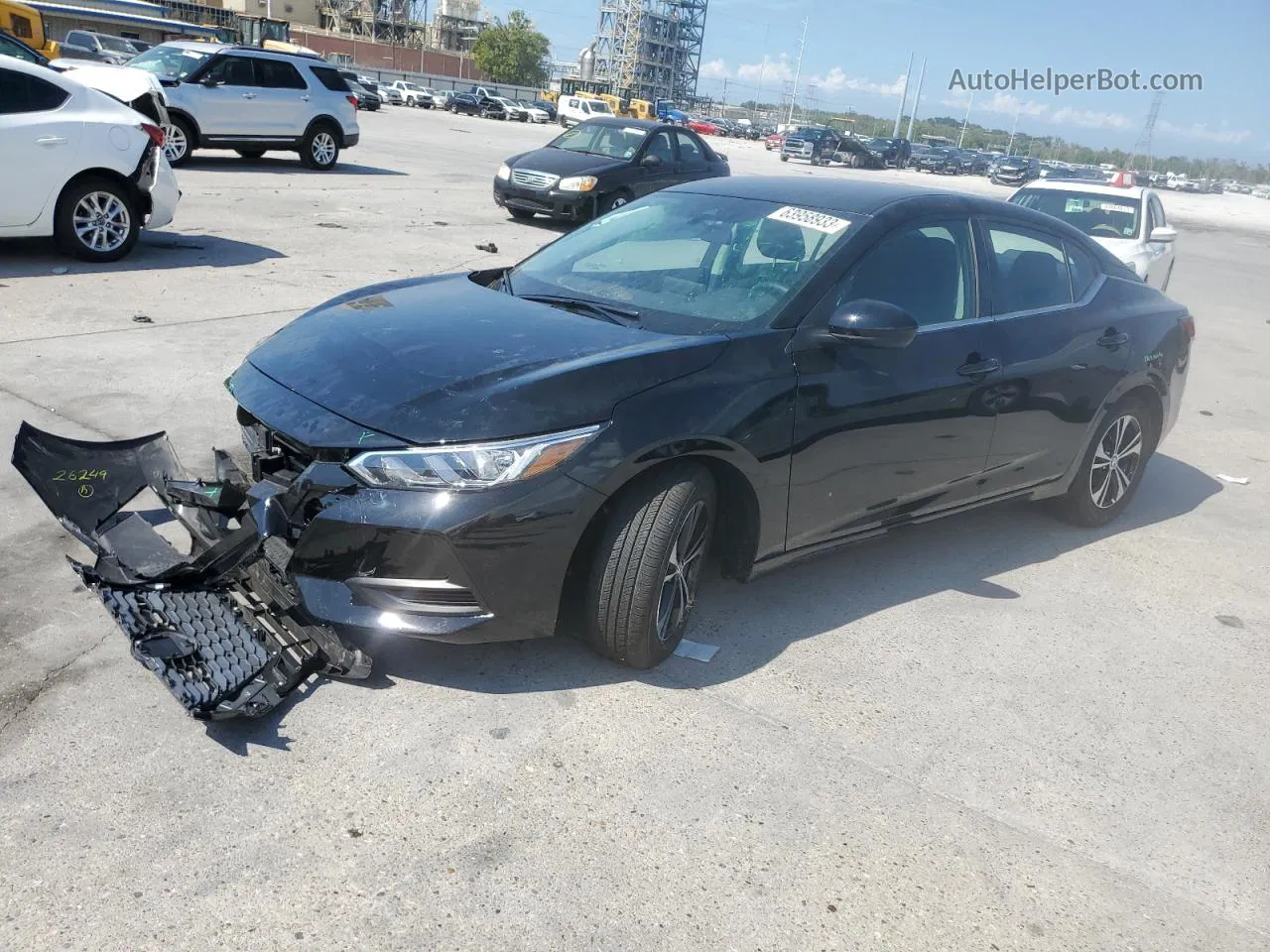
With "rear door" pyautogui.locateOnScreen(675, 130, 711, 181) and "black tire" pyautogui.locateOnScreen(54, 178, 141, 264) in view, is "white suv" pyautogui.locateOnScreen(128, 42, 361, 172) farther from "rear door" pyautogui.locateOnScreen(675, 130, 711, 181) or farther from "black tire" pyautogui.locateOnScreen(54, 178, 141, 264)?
"black tire" pyautogui.locateOnScreen(54, 178, 141, 264)

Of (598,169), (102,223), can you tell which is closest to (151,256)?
(102,223)

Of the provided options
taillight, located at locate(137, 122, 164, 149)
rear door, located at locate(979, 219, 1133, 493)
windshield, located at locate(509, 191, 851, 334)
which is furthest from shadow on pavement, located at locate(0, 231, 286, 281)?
rear door, located at locate(979, 219, 1133, 493)

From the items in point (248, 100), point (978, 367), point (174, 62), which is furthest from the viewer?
point (248, 100)

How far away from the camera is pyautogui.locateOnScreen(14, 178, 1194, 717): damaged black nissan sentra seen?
3297 millimetres

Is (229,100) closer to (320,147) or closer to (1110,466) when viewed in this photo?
(320,147)

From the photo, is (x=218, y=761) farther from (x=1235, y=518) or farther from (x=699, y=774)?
(x=1235, y=518)

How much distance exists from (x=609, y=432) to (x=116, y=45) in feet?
106

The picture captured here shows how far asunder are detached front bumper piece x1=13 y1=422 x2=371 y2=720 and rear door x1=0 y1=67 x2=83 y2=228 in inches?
226

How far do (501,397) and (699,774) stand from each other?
131 cm

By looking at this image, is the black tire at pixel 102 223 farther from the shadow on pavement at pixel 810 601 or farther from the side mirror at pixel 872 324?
the side mirror at pixel 872 324

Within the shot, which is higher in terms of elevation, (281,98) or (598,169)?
(281,98)

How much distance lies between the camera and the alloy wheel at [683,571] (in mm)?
3721

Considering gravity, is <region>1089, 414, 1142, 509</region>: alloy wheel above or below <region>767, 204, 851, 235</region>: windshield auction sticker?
below

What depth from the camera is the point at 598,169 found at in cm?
1522
